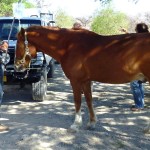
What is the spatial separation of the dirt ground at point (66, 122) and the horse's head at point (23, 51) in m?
1.14

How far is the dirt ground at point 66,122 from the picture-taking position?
17.1ft

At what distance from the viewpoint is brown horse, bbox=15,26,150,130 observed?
5.41 m

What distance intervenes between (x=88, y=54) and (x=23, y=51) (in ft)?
3.82

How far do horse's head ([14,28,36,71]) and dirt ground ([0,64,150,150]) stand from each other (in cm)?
114

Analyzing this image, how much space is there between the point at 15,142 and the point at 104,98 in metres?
4.02

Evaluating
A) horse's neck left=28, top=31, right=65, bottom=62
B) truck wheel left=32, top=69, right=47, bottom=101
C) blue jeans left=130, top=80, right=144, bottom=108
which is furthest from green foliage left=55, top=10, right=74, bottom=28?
horse's neck left=28, top=31, right=65, bottom=62

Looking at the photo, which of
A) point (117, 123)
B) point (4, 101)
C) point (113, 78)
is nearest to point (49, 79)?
point (4, 101)

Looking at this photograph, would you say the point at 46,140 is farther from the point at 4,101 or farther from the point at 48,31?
the point at 4,101

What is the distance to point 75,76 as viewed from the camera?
575 centimetres

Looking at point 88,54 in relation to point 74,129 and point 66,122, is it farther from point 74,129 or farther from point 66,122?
point 66,122

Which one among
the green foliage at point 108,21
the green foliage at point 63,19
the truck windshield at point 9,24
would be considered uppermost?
the green foliage at point 63,19

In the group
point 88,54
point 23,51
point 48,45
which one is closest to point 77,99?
point 88,54

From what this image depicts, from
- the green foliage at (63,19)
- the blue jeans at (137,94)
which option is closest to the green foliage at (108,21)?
the green foliage at (63,19)

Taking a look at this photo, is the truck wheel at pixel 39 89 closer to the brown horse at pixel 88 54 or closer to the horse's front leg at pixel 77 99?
the brown horse at pixel 88 54
